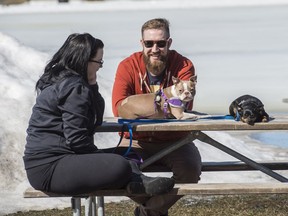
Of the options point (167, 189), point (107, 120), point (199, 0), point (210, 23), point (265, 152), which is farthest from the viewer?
point (199, 0)

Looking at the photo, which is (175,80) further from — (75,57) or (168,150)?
(75,57)

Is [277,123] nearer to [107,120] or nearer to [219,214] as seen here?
[107,120]

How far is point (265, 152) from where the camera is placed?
903 cm

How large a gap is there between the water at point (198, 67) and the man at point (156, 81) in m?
1.64

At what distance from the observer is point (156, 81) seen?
5.68 meters

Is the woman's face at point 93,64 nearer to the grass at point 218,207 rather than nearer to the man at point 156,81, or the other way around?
the man at point 156,81

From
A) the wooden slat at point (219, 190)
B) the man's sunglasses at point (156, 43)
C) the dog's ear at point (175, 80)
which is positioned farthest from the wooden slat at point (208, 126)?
the man's sunglasses at point (156, 43)

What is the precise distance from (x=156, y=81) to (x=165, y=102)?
1.17 feet

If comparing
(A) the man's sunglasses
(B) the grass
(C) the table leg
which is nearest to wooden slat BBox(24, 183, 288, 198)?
(C) the table leg

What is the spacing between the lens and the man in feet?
18.2

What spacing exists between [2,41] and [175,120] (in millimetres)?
4959

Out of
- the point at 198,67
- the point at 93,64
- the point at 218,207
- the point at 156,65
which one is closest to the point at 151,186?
the point at 93,64

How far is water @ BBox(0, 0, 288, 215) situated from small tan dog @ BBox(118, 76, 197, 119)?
74.6 inches

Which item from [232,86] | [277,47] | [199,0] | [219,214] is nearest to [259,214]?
[219,214]
